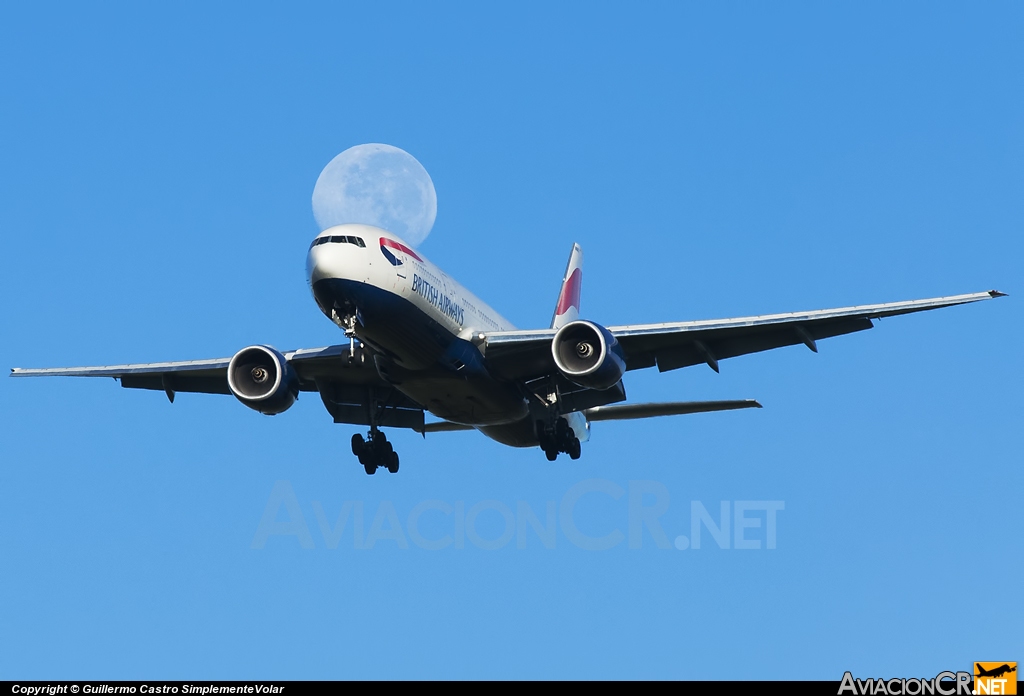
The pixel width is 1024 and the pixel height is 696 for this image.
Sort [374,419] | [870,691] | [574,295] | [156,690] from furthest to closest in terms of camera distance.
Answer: [574,295] < [374,419] < [156,690] < [870,691]

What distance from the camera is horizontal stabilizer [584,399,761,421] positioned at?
38.0 metres

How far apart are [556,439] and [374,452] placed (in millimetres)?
4897

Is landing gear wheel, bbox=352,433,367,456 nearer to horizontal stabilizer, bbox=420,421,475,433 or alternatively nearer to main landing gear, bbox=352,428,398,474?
main landing gear, bbox=352,428,398,474

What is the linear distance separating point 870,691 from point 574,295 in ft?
86.6

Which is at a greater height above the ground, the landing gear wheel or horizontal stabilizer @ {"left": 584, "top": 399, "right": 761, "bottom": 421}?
horizontal stabilizer @ {"left": 584, "top": 399, "right": 761, "bottom": 421}

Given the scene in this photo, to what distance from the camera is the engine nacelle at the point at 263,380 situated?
36156 millimetres

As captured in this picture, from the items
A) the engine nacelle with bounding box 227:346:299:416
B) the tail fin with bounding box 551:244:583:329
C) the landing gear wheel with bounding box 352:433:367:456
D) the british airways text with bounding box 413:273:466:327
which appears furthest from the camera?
the tail fin with bounding box 551:244:583:329

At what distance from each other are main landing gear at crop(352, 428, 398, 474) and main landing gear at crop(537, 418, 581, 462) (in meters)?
4.05

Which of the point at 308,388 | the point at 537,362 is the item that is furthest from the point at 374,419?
the point at 537,362

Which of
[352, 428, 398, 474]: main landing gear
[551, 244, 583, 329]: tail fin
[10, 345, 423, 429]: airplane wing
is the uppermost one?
[551, 244, 583, 329]: tail fin

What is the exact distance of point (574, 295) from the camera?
49.2 m

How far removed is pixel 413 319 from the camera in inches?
1331

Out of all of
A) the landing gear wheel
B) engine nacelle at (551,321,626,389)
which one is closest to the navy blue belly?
engine nacelle at (551,321,626,389)

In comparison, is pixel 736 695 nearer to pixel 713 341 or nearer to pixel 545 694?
pixel 545 694
